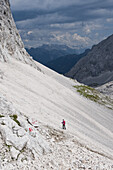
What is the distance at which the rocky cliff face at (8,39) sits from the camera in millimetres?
53075

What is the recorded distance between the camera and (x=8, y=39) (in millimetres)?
57250

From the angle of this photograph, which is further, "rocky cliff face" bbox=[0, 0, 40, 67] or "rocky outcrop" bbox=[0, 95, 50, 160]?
"rocky cliff face" bbox=[0, 0, 40, 67]

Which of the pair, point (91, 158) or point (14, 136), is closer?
point (14, 136)

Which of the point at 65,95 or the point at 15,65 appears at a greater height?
the point at 15,65

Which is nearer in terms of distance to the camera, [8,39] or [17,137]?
[17,137]

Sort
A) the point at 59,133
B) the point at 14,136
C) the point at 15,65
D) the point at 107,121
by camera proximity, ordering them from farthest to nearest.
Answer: the point at 15,65 → the point at 107,121 → the point at 59,133 → the point at 14,136

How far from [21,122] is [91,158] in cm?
788

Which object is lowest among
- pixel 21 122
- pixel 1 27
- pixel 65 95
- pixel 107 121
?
pixel 107 121

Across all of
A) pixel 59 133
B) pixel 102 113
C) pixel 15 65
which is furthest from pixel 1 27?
pixel 59 133

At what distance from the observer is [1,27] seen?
183 ft

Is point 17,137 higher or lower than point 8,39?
lower

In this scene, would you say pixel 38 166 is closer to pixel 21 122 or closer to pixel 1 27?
pixel 21 122

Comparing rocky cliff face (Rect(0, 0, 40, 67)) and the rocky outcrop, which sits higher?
rocky cliff face (Rect(0, 0, 40, 67))

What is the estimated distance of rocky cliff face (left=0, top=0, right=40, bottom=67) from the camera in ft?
174
